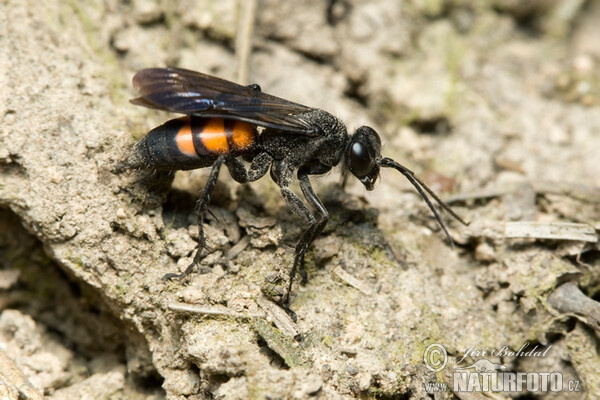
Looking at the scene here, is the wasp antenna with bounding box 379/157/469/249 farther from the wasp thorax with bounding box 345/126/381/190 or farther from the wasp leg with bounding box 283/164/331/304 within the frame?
the wasp leg with bounding box 283/164/331/304

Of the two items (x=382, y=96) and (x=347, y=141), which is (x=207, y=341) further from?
(x=382, y=96)

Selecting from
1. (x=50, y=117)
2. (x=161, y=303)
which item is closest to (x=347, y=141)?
(x=161, y=303)

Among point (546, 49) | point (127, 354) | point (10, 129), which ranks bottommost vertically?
Result: point (127, 354)

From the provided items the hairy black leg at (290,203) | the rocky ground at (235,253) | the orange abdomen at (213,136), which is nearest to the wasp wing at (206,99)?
the orange abdomen at (213,136)

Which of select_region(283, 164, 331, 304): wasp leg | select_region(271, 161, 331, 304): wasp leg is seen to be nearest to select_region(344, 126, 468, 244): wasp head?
select_region(271, 161, 331, 304): wasp leg

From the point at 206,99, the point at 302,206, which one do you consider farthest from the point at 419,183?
the point at 206,99
